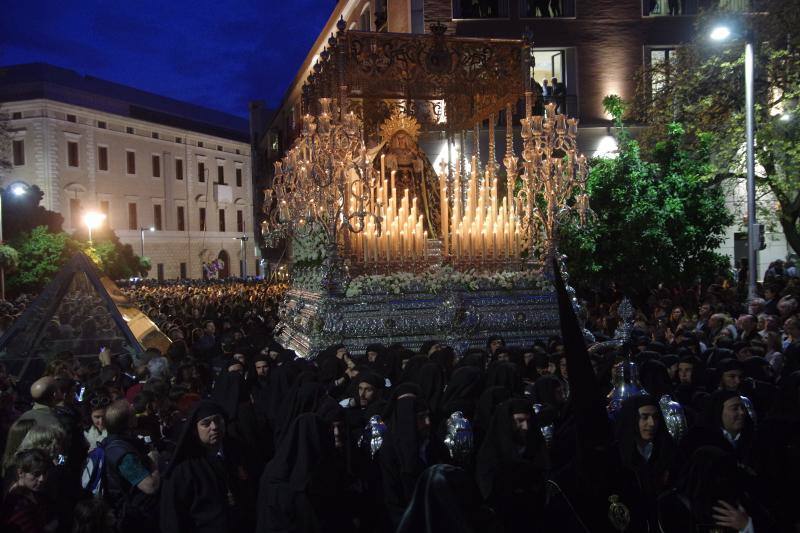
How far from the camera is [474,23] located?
2238 centimetres

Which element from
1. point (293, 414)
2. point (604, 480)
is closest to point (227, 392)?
point (293, 414)

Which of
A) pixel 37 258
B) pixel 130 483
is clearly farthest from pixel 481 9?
pixel 130 483

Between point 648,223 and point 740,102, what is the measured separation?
177 inches

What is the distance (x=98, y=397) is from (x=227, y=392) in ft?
3.68

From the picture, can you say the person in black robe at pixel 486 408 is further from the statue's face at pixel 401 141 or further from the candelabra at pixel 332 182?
the statue's face at pixel 401 141

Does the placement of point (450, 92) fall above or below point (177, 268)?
above

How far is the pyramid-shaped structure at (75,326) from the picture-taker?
10.4 metres

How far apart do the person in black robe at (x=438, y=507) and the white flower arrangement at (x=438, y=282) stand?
31.3 ft

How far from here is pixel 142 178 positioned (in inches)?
1929

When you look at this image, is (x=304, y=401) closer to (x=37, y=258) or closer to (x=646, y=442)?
(x=646, y=442)

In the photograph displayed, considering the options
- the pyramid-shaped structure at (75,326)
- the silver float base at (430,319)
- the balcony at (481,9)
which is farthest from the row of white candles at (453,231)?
the balcony at (481,9)

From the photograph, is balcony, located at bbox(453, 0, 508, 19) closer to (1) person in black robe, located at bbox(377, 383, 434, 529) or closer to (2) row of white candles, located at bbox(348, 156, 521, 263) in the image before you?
(2) row of white candles, located at bbox(348, 156, 521, 263)

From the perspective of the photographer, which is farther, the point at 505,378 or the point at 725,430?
the point at 505,378

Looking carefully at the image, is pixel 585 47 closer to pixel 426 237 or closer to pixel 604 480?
pixel 426 237
